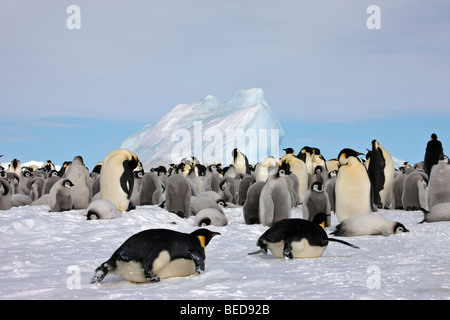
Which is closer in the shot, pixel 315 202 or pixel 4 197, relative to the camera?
pixel 315 202

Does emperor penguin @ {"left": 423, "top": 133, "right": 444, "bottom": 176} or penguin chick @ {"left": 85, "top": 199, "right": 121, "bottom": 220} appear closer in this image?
penguin chick @ {"left": 85, "top": 199, "right": 121, "bottom": 220}

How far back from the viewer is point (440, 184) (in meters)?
9.60

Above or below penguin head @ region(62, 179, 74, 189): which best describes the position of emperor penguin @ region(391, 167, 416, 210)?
below

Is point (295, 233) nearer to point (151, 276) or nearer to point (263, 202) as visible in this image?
point (151, 276)

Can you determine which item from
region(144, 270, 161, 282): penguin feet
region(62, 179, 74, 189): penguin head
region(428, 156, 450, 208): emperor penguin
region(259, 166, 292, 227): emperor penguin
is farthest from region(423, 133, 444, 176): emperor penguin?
region(144, 270, 161, 282): penguin feet

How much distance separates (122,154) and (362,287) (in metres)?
6.98

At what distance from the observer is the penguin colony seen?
12.3 feet

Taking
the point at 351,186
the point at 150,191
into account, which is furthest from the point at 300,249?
the point at 150,191

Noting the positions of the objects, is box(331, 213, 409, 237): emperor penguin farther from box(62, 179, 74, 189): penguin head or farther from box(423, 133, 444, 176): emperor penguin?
box(423, 133, 444, 176): emperor penguin

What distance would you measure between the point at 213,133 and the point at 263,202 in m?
34.2

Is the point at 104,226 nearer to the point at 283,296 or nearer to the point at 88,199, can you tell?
the point at 88,199

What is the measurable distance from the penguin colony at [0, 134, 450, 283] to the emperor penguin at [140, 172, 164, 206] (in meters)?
0.02

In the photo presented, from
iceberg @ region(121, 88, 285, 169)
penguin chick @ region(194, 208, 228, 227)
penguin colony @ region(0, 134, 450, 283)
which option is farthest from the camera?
iceberg @ region(121, 88, 285, 169)
